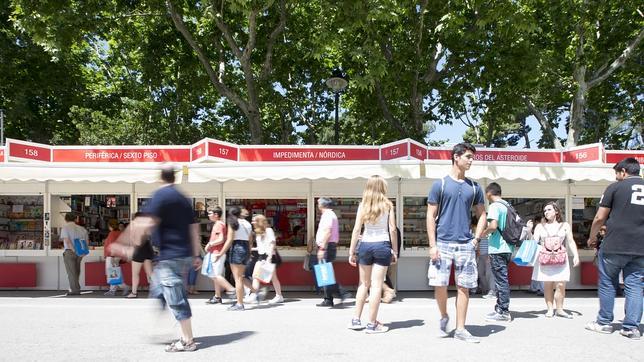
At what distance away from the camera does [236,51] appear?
15.1 meters

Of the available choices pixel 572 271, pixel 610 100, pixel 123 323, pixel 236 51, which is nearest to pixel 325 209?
pixel 123 323

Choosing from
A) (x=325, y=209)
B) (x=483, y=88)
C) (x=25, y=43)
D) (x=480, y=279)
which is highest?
(x=25, y=43)

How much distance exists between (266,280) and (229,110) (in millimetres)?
18020

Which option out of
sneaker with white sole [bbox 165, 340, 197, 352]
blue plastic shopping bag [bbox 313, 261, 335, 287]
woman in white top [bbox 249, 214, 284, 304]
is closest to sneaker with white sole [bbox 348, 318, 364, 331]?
blue plastic shopping bag [bbox 313, 261, 335, 287]

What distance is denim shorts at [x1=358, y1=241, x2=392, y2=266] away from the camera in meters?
5.79

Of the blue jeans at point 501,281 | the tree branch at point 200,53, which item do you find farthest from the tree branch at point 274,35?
the blue jeans at point 501,281

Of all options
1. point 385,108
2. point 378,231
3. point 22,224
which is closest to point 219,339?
point 378,231

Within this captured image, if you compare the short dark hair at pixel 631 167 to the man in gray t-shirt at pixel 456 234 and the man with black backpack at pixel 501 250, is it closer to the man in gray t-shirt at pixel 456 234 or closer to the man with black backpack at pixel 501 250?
the man with black backpack at pixel 501 250

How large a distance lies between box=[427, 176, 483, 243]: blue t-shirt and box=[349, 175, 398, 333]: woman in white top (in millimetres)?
645

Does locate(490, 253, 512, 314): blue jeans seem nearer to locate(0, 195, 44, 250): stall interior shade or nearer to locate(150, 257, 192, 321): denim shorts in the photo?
locate(150, 257, 192, 321): denim shorts

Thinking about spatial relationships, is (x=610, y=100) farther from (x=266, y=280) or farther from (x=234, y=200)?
(x=266, y=280)

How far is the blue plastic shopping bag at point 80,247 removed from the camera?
1017 cm

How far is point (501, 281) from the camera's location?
669cm

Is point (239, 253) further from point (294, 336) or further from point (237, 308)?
point (294, 336)
